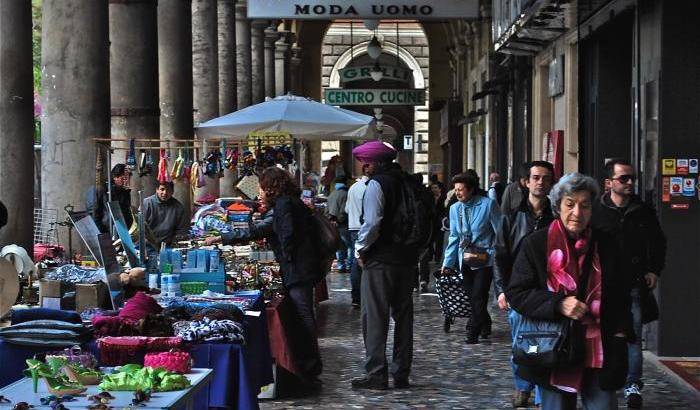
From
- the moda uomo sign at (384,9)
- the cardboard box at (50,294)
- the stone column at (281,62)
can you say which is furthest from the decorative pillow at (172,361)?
the stone column at (281,62)

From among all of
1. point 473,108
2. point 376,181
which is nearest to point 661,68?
point 376,181

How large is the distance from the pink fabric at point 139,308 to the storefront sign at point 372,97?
24.4m

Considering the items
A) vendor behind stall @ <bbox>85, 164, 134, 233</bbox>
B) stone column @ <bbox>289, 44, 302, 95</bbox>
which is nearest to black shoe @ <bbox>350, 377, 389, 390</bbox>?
vendor behind stall @ <bbox>85, 164, 134, 233</bbox>

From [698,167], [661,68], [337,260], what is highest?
[661,68]

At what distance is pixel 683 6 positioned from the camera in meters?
12.0

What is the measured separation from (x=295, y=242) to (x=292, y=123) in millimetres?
6126

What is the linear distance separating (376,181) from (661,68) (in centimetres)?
298

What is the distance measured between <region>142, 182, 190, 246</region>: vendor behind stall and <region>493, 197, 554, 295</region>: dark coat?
19.3 ft

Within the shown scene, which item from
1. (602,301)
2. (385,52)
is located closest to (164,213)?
(602,301)

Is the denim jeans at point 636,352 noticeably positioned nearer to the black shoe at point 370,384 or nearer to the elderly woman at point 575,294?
the black shoe at point 370,384

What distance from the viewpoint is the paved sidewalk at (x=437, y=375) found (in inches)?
388

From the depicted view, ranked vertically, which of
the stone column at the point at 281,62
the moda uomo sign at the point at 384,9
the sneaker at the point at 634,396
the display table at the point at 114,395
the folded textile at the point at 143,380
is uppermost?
the stone column at the point at 281,62

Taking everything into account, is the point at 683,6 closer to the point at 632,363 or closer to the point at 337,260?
the point at 632,363

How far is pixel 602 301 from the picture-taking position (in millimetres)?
6195
